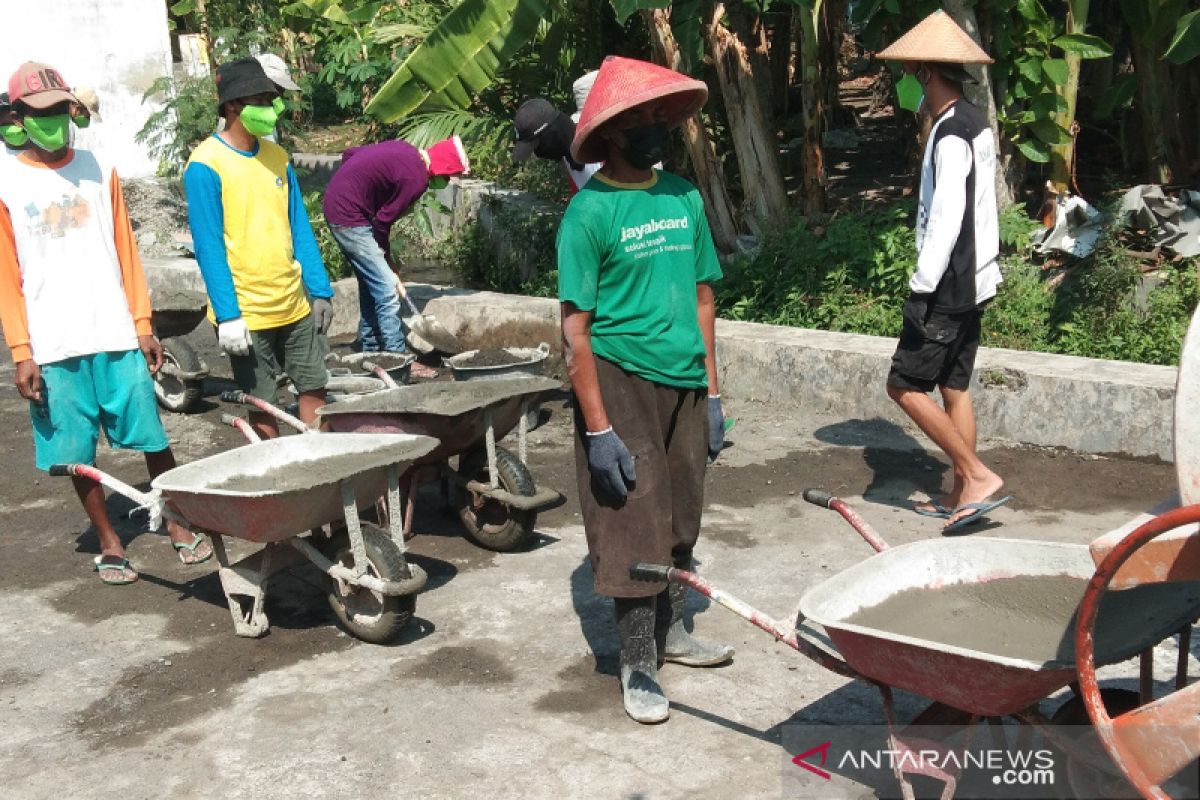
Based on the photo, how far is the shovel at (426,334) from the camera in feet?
28.6

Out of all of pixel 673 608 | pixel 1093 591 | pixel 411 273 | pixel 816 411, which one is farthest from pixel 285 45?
pixel 1093 591

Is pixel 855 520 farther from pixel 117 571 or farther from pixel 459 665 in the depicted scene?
pixel 117 571

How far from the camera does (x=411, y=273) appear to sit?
12875 mm

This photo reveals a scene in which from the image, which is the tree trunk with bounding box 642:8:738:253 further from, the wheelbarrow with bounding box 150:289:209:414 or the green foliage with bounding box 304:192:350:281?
the wheelbarrow with bounding box 150:289:209:414

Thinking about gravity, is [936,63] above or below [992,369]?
above

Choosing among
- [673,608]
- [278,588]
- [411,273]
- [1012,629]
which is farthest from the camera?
[411,273]

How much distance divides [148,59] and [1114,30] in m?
10.5

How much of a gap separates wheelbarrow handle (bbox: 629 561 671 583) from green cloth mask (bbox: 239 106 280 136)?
9.94ft

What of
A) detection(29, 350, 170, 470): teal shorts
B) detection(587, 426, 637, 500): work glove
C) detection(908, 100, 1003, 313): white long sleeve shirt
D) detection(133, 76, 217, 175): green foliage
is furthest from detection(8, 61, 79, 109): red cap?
detection(133, 76, 217, 175): green foliage

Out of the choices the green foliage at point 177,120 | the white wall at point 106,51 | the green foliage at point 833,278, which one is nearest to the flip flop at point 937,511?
the green foliage at point 833,278

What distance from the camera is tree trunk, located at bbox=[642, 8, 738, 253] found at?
9.51 m

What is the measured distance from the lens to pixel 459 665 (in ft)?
16.0

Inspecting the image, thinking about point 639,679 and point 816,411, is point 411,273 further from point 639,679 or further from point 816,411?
point 639,679

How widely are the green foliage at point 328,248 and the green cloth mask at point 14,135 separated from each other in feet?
17.8
